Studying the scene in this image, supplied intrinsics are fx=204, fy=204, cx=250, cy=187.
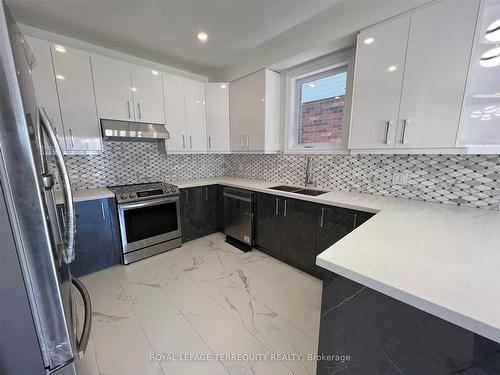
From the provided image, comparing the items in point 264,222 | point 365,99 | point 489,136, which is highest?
point 365,99

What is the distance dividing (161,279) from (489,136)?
3058 millimetres

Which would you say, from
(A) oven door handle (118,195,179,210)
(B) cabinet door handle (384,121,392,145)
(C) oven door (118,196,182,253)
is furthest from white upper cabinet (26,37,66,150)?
(B) cabinet door handle (384,121,392,145)

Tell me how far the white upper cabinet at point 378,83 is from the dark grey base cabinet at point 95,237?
270 cm

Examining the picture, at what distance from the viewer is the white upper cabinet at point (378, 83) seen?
61.9 inches

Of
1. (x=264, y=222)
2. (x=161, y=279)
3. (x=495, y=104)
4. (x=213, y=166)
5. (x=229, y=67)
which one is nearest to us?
(x=495, y=104)

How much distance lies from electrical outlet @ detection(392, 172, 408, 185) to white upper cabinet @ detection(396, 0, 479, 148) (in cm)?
41

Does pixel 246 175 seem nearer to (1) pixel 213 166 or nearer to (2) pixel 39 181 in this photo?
(1) pixel 213 166

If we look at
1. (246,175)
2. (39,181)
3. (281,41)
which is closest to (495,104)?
(281,41)

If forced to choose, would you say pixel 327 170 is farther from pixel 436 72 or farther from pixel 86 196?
pixel 86 196

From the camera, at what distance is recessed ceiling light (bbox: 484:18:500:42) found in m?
1.27

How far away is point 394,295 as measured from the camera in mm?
697

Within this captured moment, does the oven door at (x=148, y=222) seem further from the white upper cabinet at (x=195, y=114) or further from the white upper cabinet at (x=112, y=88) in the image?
the white upper cabinet at (x=112, y=88)

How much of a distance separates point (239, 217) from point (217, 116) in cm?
165

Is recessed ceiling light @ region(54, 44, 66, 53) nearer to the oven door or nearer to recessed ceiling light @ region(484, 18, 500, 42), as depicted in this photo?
the oven door
